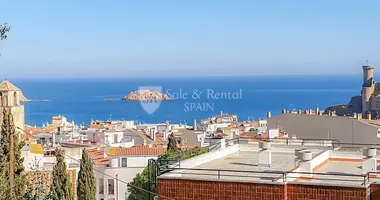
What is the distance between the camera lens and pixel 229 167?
739 cm

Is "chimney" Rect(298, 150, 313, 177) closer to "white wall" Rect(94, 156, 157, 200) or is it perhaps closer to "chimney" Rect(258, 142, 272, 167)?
"chimney" Rect(258, 142, 272, 167)

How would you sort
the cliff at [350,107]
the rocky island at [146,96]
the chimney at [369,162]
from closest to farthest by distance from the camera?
the chimney at [369,162] < the cliff at [350,107] < the rocky island at [146,96]

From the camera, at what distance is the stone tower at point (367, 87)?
60.8 m

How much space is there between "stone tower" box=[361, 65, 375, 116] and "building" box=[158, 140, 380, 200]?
54.2 meters

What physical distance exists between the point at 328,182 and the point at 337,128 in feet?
38.3

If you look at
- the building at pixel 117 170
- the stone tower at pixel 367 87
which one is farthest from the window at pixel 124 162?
the stone tower at pixel 367 87

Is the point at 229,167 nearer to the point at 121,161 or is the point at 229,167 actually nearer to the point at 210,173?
the point at 210,173

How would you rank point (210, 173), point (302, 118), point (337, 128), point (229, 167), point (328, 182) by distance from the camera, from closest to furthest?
point (328, 182)
point (210, 173)
point (229, 167)
point (337, 128)
point (302, 118)

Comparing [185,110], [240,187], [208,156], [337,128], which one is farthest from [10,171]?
[185,110]

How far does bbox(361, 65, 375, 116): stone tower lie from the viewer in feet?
199

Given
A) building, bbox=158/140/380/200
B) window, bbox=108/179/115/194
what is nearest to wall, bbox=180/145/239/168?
building, bbox=158/140/380/200

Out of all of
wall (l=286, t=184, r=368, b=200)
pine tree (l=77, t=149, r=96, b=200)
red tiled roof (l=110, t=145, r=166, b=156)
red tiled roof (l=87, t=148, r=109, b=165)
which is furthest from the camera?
red tiled roof (l=87, t=148, r=109, b=165)

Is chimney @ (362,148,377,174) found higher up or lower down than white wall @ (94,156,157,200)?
higher up

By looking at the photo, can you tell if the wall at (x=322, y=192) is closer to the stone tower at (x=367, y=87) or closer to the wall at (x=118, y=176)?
the wall at (x=118, y=176)
